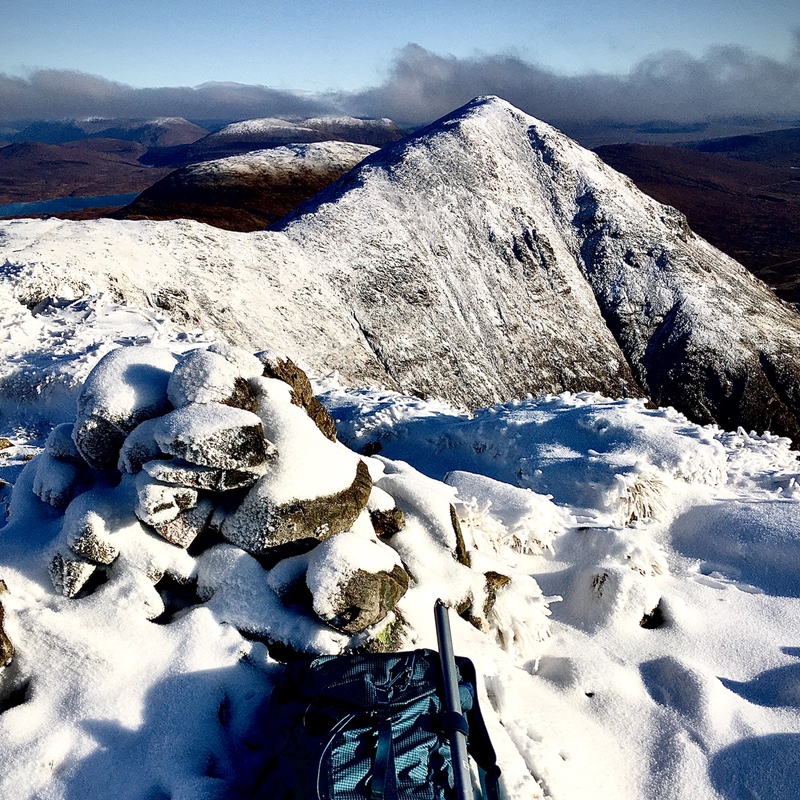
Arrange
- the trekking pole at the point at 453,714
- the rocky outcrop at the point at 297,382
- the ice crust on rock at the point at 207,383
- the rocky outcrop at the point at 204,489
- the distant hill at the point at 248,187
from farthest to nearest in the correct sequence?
the distant hill at the point at 248,187
the rocky outcrop at the point at 297,382
the ice crust on rock at the point at 207,383
the rocky outcrop at the point at 204,489
the trekking pole at the point at 453,714

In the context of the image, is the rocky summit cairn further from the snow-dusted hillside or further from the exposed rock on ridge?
→ the exposed rock on ridge

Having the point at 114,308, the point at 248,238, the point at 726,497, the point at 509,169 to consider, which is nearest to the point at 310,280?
the point at 248,238

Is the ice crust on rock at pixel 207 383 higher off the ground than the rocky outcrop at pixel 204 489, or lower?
higher

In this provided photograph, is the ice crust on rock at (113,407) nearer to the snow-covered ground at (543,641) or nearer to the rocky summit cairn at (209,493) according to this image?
the rocky summit cairn at (209,493)

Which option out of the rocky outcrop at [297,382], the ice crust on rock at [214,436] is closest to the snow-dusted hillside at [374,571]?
the ice crust on rock at [214,436]

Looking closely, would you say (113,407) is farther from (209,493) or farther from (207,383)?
(209,493)

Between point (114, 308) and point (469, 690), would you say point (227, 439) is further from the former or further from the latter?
point (114, 308)
